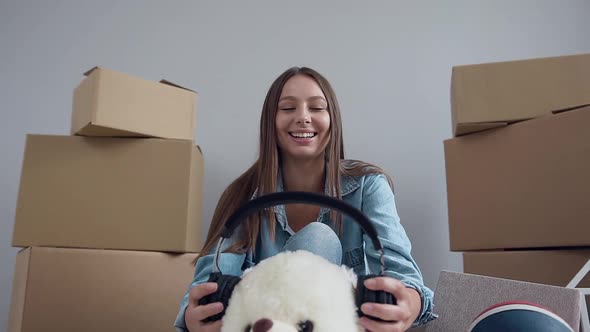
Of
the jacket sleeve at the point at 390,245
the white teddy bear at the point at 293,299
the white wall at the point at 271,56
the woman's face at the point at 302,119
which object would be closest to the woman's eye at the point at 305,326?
the white teddy bear at the point at 293,299

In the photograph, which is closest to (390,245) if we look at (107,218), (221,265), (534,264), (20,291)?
(221,265)

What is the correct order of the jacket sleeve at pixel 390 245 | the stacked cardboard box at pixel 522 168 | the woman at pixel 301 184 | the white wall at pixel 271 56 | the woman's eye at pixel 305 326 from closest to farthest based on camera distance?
1. the woman's eye at pixel 305 326
2. the jacket sleeve at pixel 390 245
3. the woman at pixel 301 184
4. the stacked cardboard box at pixel 522 168
5. the white wall at pixel 271 56

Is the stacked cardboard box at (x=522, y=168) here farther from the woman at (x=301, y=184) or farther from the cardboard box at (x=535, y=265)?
the woman at (x=301, y=184)

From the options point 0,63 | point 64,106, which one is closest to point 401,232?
point 64,106

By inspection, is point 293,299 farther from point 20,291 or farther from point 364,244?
point 20,291

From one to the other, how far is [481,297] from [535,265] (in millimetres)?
189

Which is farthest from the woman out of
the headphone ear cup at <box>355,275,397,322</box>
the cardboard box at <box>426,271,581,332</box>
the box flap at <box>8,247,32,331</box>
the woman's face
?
the box flap at <box>8,247,32,331</box>

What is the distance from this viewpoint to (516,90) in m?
0.84

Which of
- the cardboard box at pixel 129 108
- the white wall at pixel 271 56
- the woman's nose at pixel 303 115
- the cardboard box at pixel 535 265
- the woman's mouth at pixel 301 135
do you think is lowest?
the cardboard box at pixel 535 265

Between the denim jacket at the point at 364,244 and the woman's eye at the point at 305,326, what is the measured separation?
24cm

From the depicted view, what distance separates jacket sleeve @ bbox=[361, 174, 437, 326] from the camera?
1.80ft

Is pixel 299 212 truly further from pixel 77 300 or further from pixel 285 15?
pixel 285 15

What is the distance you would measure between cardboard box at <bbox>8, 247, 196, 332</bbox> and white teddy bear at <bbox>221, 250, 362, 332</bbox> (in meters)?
0.54

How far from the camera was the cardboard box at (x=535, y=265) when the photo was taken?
0.76m
